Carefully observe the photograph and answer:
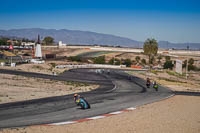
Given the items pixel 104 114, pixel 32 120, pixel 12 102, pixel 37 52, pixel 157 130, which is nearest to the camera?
pixel 157 130

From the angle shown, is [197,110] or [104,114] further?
[197,110]

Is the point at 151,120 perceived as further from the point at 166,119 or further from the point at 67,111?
the point at 67,111

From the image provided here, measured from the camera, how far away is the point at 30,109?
764 inches

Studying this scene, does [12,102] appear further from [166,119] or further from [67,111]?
[166,119]

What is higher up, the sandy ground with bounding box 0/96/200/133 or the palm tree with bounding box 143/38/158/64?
the palm tree with bounding box 143/38/158/64

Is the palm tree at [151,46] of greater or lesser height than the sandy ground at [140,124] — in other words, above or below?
above

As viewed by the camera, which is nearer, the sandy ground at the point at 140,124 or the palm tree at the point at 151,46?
the sandy ground at the point at 140,124

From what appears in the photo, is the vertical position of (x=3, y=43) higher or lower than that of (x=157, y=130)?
higher

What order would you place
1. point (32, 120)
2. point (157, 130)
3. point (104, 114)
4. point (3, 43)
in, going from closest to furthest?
point (157, 130), point (32, 120), point (104, 114), point (3, 43)

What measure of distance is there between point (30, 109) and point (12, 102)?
3.45 m

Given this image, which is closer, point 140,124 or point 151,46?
point 140,124

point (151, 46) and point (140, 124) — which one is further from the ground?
point (151, 46)

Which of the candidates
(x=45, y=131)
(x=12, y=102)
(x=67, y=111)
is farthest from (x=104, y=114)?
(x=12, y=102)

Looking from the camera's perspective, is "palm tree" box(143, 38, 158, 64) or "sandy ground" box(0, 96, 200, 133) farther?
"palm tree" box(143, 38, 158, 64)
